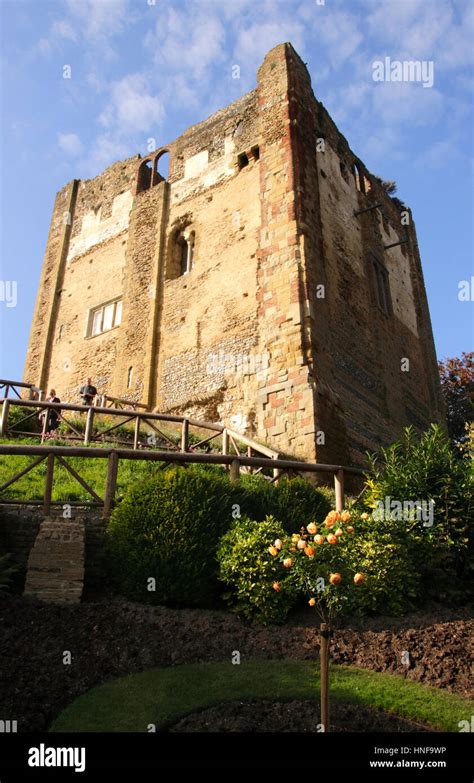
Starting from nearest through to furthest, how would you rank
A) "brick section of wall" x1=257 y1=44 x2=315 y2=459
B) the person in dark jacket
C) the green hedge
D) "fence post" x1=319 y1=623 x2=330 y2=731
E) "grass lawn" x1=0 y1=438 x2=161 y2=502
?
"fence post" x1=319 y1=623 x2=330 y2=731 < the green hedge < "grass lawn" x1=0 y1=438 x2=161 y2=502 < "brick section of wall" x1=257 y1=44 x2=315 y2=459 < the person in dark jacket

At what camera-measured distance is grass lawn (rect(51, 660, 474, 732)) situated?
18.4 ft

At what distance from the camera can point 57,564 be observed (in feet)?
26.9

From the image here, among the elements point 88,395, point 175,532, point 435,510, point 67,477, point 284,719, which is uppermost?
point 88,395

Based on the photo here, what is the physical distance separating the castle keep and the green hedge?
5414mm

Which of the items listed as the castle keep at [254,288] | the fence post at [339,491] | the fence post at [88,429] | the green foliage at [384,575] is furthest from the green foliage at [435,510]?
the fence post at [88,429]

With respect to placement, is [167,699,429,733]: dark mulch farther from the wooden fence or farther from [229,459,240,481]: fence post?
the wooden fence

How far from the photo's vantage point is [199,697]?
5.92m

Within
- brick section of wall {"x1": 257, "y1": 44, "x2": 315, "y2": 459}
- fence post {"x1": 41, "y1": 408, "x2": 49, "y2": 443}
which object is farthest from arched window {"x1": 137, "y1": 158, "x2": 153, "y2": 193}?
fence post {"x1": 41, "y1": 408, "x2": 49, "y2": 443}

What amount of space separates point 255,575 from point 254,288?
1093 centimetres

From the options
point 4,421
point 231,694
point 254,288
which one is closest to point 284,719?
point 231,694

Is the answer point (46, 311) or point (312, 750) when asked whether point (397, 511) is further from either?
point (46, 311)

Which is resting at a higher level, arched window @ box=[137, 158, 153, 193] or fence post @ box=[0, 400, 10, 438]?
arched window @ box=[137, 158, 153, 193]

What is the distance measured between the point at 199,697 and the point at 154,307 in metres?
16.0

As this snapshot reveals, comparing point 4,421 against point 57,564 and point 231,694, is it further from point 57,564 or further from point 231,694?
point 231,694
